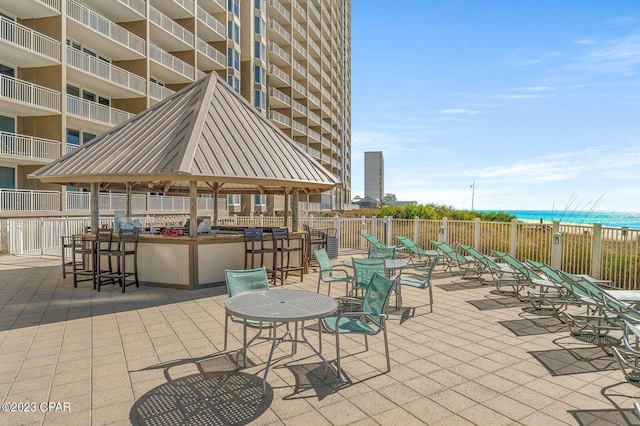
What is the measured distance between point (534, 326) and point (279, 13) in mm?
41317

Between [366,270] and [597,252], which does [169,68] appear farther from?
[597,252]

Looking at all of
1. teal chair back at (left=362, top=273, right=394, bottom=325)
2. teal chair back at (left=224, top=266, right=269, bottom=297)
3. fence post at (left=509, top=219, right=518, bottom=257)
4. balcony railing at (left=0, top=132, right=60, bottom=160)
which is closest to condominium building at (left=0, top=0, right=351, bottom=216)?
balcony railing at (left=0, top=132, right=60, bottom=160)

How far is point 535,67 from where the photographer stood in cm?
2041

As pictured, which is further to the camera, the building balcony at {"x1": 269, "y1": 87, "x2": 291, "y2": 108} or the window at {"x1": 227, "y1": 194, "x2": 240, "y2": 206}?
the building balcony at {"x1": 269, "y1": 87, "x2": 291, "y2": 108}

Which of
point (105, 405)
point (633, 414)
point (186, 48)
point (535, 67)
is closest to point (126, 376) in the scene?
point (105, 405)

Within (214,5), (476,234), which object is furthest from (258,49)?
(476,234)

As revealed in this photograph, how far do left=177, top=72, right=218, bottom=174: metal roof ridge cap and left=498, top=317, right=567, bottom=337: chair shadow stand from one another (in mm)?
6669

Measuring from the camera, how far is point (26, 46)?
57.8ft

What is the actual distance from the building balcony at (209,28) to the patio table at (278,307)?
98.5 feet

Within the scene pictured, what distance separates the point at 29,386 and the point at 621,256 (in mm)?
12283

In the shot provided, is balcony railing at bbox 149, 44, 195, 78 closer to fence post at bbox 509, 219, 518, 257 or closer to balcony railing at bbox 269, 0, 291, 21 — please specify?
balcony railing at bbox 269, 0, 291, 21

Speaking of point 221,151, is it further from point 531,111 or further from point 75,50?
point 531,111

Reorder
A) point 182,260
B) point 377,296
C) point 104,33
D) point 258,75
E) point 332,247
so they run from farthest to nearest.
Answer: point 258,75 → point 104,33 → point 332,247 → point 182,260 → point 377,296

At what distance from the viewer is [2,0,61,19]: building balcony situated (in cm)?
1762
